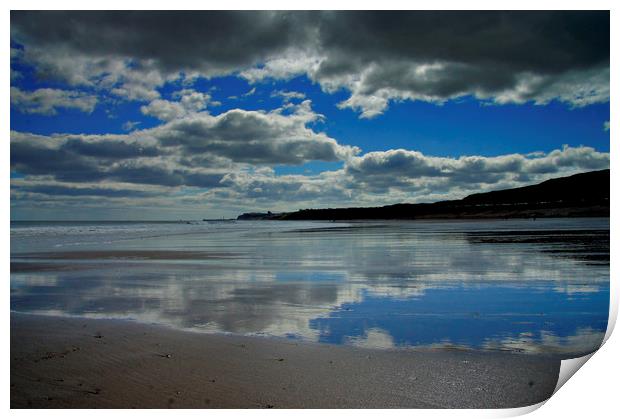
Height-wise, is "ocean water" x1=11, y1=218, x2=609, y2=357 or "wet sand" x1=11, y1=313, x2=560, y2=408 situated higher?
"ocean water" x1=11, y1=218, x2=609, y2=357

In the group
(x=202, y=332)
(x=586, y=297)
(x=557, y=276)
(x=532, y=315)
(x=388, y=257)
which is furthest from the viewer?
(x=388, y=257)

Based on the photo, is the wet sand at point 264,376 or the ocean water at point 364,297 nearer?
the wet sand at point 264,376

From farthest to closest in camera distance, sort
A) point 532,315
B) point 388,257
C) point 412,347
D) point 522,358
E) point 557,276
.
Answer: point 388,257
point 557,276
point 532,315
point 412,347
point 522,358

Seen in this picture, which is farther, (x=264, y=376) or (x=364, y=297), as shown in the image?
(x=364, y=297)

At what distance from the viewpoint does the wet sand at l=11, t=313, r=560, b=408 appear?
4480mm

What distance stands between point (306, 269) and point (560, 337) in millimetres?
Answer: 7600

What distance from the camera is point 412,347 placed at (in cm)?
568

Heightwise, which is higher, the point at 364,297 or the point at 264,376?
the point at 364,297

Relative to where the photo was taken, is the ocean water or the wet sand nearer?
the wet sand

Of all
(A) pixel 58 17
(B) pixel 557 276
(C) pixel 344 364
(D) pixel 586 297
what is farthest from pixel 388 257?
(A) pixel 58 17

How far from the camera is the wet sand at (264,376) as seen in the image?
4.48 metres

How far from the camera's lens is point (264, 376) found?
15.9 ft

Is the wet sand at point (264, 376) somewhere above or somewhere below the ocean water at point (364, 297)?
below
